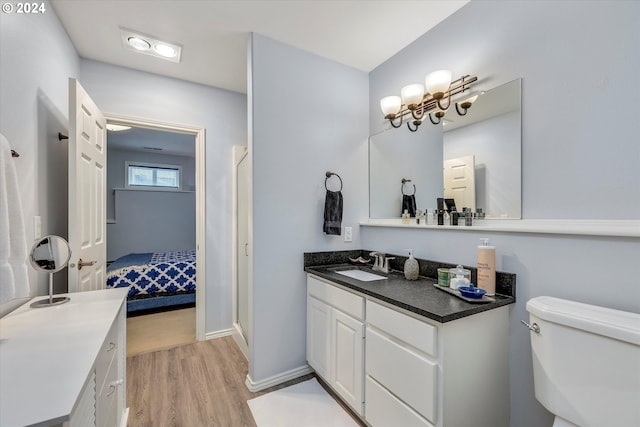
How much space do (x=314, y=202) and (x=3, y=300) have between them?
1.68 m

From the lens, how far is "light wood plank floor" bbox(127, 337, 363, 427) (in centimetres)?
166

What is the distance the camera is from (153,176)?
5348 mm

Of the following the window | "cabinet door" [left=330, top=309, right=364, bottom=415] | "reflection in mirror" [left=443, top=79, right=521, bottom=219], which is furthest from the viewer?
the window

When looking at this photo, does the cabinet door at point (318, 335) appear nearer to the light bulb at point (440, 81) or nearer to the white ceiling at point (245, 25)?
the light bulb at point (440, 81)

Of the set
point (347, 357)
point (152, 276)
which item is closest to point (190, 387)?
point (347, 357)

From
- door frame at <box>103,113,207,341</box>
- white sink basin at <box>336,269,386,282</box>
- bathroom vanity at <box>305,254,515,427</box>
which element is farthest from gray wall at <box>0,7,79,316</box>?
white sink basin at <box>336,269,386,282</box>

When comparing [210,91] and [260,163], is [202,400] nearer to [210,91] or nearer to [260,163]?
[260,163]

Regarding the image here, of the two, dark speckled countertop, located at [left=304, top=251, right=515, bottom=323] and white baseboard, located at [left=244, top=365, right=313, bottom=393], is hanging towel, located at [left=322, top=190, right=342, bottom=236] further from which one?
white baseboard, located at [left=244, top=365, right=313, bottom=393]

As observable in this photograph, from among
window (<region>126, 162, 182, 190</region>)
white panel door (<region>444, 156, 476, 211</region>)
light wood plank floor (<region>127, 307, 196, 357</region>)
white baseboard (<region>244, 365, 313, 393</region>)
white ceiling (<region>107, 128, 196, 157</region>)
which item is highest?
white ceiling (<region>107, 128, 196, 157</region>)

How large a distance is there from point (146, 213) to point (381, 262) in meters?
4.94

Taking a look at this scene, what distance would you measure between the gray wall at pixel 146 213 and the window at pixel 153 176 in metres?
0.08

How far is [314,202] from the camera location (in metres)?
2.19

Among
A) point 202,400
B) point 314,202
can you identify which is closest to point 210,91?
point 314,202

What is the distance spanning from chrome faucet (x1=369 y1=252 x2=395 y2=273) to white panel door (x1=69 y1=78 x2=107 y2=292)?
1967mm
